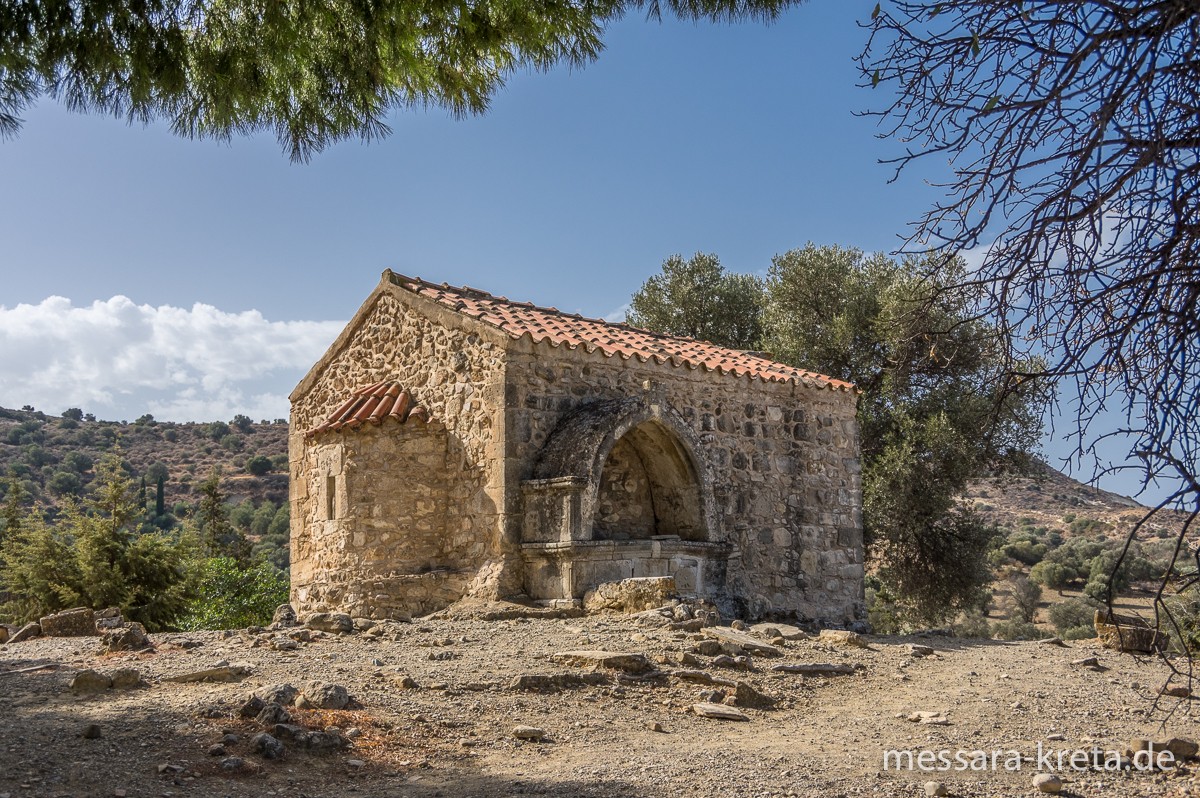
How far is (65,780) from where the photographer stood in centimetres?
473

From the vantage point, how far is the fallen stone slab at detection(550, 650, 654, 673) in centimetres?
749

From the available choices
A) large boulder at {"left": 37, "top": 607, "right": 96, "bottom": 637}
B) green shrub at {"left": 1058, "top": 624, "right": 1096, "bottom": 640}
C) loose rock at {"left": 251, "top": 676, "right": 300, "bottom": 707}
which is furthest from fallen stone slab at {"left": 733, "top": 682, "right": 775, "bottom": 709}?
green shrub at {"left": 1058, "top": 624, "right": 1096, "bottom": 640}

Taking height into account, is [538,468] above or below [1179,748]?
above

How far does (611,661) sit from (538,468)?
343 centimetres

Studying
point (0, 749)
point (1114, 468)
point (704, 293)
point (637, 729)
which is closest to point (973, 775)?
point (637, 729)

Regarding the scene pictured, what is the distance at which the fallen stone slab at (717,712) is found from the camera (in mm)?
6789

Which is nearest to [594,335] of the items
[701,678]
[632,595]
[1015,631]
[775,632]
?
[632,595]

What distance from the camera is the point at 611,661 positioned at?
295 inches

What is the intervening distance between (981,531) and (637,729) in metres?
13.2

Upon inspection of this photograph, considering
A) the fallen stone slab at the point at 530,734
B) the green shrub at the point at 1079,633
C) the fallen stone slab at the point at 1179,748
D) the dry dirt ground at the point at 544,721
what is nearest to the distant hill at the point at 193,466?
the green shrub at the point at 1079,633

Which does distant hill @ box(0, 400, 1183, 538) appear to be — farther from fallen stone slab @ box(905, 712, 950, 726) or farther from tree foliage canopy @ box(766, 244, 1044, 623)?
fallen stone slab @ box(905, 712, 950, 726)

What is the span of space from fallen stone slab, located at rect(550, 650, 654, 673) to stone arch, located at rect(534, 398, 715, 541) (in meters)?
2.76

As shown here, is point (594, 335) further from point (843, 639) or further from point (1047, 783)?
point (1047, 783)

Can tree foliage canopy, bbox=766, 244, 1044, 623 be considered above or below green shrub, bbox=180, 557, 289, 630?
above
